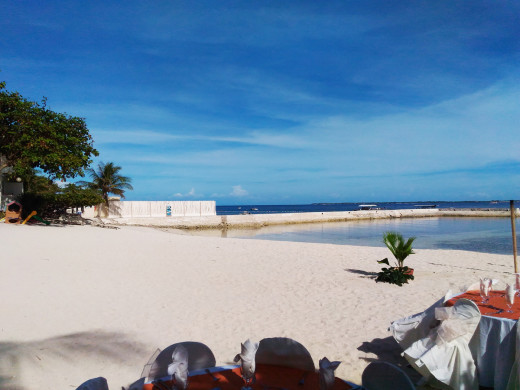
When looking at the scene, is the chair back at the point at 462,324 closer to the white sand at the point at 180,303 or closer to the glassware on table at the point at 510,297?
the glassware on table at the point at 510,297

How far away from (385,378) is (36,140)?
16.9 m

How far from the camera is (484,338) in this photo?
126 inches

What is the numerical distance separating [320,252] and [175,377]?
11230 millimetres

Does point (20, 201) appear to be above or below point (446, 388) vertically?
above

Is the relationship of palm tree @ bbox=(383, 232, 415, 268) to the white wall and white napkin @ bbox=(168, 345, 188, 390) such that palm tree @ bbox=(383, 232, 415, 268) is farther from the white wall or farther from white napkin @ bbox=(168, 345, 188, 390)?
the white wall

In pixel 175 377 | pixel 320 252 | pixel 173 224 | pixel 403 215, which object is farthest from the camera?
pixel 403 215

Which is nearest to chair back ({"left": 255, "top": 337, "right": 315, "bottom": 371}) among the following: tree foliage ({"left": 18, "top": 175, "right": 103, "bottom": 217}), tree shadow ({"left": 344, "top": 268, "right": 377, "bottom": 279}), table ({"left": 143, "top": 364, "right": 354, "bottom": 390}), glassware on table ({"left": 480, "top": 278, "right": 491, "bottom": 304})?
table ({"left": 143, "top": 364, "right": 354, "bottom": 390})

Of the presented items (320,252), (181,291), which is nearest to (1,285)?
(181,291)

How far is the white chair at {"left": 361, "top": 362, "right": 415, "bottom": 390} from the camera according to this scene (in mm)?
1965

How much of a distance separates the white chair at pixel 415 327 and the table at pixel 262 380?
1816 millimetres

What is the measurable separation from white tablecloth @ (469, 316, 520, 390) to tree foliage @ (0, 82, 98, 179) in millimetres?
16237

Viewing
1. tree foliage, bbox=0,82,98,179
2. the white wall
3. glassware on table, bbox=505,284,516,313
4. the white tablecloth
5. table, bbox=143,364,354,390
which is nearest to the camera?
table, bbox=143,364,354,390

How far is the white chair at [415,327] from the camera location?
3.55m

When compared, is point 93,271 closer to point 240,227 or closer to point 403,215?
point 240,227
